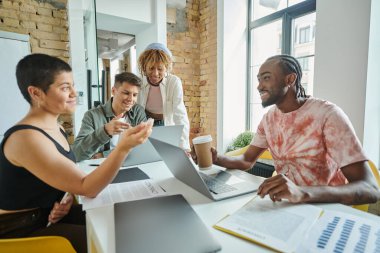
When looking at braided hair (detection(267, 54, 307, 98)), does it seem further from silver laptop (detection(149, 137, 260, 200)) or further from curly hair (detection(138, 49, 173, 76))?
curly hair (detection(138, 49, 173, 76))

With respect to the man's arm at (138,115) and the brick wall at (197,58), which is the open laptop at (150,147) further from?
the brick wall at (197,58)

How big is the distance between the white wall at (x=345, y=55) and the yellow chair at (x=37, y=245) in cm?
210

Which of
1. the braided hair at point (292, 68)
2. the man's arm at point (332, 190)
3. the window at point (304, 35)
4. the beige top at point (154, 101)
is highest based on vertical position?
the window at point (304, 35)

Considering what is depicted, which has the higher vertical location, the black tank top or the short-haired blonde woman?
the short-haired blonde woman

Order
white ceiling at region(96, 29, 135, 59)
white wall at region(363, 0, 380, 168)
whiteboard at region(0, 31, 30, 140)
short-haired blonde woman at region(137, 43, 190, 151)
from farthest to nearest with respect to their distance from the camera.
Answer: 1. white ceiling at region(96, 29, 135, 59)
2. whiteboard at region(0, 31, 30, 140)
3. short-haired blonde woman at region(137, 43, 190, 151)
4. white wall at region(363, 0, 380, 168)

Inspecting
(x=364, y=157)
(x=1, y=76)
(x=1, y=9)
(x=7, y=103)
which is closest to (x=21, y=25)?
(x=1, y=9)

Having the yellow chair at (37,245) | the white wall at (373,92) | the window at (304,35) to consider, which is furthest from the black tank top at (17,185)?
the window at (304,35)

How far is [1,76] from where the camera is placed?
8.15 feet

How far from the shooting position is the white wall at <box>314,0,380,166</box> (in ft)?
6.18

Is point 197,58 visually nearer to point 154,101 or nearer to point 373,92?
point 154,101

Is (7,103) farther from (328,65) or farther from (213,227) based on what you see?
(328,65)

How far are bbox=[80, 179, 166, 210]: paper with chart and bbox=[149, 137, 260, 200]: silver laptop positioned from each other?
12cm

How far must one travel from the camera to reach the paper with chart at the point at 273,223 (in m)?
0.63

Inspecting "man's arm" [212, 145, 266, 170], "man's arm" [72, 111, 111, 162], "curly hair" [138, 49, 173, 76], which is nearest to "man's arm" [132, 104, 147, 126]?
"curly hair" [138, 49, 173, 76]
